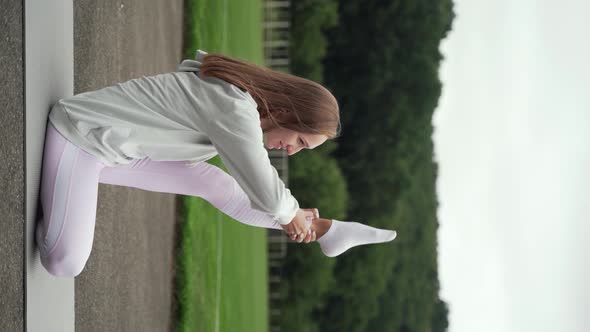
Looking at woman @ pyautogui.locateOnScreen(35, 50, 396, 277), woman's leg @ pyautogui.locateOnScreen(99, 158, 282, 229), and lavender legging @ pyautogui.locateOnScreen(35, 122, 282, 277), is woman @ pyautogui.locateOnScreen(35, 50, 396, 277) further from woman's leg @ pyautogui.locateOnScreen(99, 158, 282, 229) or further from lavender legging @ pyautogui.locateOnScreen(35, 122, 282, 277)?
woman's leg @ pyautogui.locateOnScreen(99, 158, 282, 229)

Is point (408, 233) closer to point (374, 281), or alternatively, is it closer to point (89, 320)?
point (374, 281)

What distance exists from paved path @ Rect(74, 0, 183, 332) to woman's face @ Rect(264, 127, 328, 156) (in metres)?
1.04

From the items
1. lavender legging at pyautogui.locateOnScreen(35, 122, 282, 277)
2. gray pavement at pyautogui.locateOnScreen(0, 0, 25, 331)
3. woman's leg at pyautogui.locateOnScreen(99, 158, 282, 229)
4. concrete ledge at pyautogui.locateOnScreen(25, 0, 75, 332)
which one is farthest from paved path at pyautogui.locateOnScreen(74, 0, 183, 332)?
gray pavement at pyautogui.locateOnScreen(0, 0, 25, 331)

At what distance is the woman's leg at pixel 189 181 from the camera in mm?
2541

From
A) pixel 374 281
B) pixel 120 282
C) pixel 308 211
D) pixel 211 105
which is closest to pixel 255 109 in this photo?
pixel 211 105

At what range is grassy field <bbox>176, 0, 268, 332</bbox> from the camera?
510 centimetres

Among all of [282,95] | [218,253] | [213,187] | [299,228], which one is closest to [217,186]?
[213,187]

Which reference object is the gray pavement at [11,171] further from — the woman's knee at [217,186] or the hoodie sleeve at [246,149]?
the woman's knee at [217,186]

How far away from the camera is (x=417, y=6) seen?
47.1 feet

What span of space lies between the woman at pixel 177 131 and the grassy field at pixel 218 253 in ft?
8.15

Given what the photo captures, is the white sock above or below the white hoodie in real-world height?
below

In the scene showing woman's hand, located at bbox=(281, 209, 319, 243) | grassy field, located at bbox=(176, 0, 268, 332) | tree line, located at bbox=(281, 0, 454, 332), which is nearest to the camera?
woman's hand, located at bbox=(281, 209, 319, 243)

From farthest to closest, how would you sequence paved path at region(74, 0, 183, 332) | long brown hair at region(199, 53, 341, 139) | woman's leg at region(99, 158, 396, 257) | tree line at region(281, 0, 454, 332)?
1. tree line at region(281, 0, 454, 332)
2. paved path at region(74, 0, 183, 332)
3. woman's leg at region(99, 158, 396, 257)
4. long brown hair at region(199, 53, 341, 139)

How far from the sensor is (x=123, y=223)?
12.5 feet
